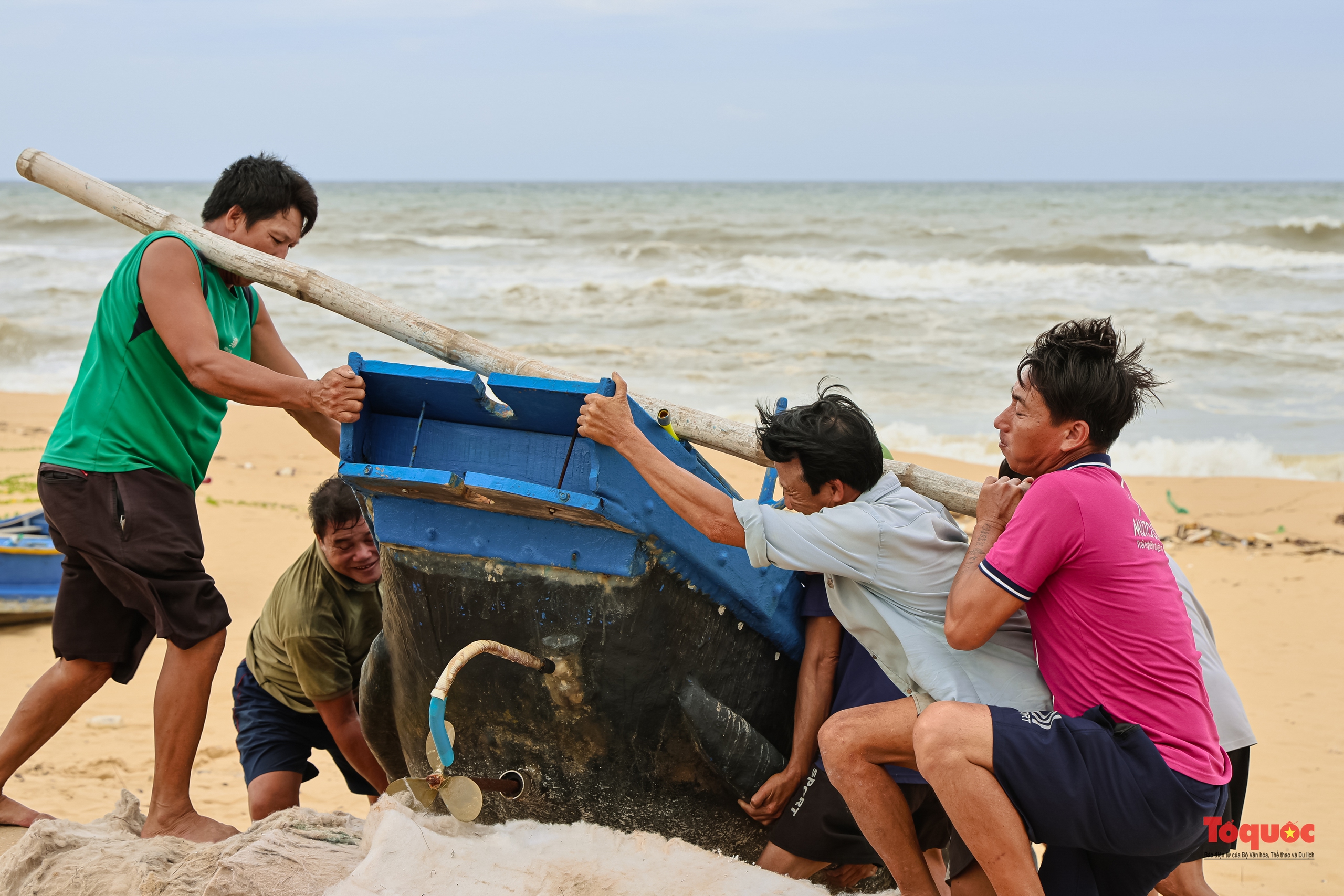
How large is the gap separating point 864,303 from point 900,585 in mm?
16620

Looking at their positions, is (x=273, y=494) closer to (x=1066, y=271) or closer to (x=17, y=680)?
(x=17, y=680)

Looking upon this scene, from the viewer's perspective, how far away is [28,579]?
18.8ft

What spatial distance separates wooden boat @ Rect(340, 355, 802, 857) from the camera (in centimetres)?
228

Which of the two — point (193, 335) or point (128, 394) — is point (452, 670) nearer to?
point (193, 335)

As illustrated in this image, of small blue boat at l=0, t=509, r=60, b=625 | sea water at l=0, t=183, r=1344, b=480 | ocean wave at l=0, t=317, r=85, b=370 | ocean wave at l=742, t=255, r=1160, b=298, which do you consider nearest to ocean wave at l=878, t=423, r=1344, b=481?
sea water at l=0, t=183, r=1344, b=480

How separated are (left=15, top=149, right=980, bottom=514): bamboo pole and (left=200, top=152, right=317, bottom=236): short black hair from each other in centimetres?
10

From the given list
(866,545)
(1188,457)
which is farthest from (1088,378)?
(1188,457)

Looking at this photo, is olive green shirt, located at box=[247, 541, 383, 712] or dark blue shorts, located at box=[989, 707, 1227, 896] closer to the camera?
dark blue shorts, located at box=[989, 707, 1227, 896]

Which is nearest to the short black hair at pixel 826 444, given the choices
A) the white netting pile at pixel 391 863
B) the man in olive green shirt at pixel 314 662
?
the white netting pile at pixel 391 863

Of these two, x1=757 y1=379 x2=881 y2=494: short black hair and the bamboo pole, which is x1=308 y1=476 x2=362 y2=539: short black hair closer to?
the bamboo pole

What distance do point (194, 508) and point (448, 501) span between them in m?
0.95

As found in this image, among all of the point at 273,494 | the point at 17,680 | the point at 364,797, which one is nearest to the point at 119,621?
the point at 364,797

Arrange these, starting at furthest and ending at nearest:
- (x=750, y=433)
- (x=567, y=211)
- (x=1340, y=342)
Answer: (x=567, y=211) < (x=1340, y=342) < (x=750, y=433)

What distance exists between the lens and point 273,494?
859 centimetres
